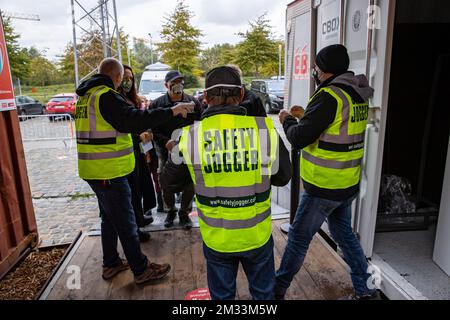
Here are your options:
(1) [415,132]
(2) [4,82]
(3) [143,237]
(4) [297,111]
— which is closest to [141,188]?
(3) [143,237]

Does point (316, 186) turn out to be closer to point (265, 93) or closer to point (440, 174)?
point (440, 174)

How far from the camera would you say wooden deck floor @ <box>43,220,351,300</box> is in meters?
2.79

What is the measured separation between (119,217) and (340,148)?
1.78 meters

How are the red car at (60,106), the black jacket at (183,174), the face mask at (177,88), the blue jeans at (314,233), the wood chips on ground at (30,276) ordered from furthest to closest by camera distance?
the red car at (60,106), the face mask at (177,88), the wood chips on ground at (30,276), the blue jeans at (314,233), the black jacket at (183,174)

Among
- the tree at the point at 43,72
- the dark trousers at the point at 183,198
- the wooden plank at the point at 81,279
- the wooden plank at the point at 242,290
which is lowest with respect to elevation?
the wooden plank at the point at 81,279

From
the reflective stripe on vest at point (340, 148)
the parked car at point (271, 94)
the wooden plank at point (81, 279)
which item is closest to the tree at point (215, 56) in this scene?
the parked car at point (271, 94)

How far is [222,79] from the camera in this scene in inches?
67.1

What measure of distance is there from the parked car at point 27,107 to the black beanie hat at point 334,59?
1802 cm

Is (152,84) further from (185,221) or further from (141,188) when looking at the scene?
(185,221)

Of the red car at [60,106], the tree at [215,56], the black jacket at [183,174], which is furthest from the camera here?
the tree at [215,56]

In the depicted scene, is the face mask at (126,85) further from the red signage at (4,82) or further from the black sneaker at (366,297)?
the black sneaker at (366,297)

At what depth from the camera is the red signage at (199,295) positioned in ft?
8.88

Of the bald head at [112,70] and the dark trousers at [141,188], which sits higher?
the bald head at [112,70]
